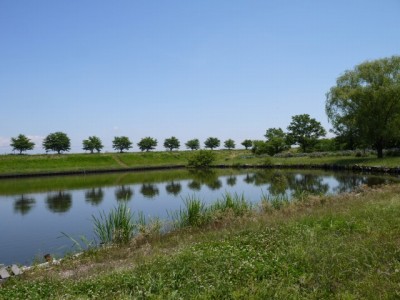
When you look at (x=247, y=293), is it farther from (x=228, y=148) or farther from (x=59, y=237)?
(x=228, y=148)

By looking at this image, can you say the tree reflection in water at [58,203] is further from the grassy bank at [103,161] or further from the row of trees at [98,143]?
the row of trees at [98,143]

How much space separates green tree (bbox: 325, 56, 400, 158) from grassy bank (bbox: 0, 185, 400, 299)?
136 feet

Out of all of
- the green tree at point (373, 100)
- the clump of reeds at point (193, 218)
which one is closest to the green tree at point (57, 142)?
the green tree at point (373, 100)

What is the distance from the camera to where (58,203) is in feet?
99.8

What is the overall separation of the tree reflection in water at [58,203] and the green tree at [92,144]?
62595mm

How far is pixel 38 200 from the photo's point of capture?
32.8 metres

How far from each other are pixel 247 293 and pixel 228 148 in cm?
11700

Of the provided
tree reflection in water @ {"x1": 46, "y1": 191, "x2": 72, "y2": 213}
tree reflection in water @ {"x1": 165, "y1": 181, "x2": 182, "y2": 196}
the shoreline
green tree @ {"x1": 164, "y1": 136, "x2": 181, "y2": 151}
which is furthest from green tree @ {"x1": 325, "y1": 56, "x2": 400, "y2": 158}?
green tree @ {"x1": 164, "y1": 136, "x2": 181, "y2": 151}

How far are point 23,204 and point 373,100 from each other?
4353 centimetres

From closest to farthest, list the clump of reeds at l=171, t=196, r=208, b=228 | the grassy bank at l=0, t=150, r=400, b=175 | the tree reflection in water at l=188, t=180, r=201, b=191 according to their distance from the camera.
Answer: the clump of reeds at l=171, t=196, r=208, b=228
the tree reflection in water at l=188, t=180, r=201, b=191
the grassy bank at l=0, t=150, r=400, b=175

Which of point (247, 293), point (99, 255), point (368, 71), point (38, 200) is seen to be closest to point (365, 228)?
point (247, 293)

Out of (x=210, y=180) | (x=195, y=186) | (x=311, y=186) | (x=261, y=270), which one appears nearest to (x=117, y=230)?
(x=261, y=270)

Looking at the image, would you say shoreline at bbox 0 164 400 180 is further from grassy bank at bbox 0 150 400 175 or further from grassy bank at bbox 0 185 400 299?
grassy bank at bbox 0 185 400 299

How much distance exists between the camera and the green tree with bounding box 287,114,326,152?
284 feet
